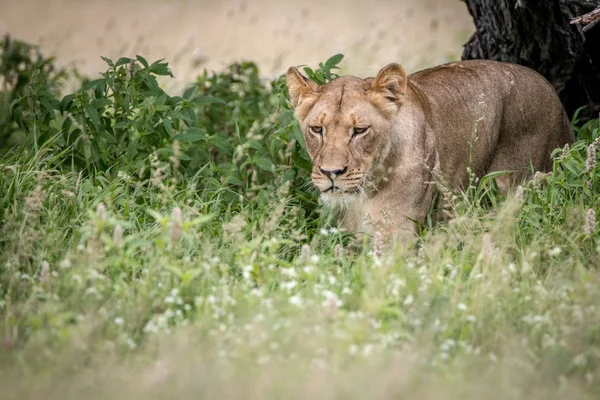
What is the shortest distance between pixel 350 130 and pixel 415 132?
0.42m

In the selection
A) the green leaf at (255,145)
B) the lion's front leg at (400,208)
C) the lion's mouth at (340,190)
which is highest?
the green leaf at (255,145)

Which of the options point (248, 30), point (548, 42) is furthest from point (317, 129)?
point (248, 30)

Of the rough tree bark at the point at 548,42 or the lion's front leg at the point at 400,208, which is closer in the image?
the lion's front leg at the point at 400,208

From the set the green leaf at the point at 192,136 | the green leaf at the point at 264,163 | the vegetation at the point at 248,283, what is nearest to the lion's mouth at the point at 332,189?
the vegetation at the point at 248,283

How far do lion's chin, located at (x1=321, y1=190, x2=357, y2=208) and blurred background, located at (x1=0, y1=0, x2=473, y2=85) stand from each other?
4048mm

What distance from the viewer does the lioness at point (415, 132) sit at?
15.3ft

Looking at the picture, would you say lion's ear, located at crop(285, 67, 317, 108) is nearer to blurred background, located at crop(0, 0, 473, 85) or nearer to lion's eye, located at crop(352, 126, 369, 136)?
lion's eye, located at crop(352, 126, 369, 136)

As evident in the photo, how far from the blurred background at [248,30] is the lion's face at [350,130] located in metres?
3.93

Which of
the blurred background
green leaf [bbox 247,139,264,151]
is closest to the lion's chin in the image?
green leaf [bbox 247,139,264,151]

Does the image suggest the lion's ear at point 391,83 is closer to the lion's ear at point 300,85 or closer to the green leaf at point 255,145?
the lion's ear at point 300,85

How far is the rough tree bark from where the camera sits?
586 centimetres

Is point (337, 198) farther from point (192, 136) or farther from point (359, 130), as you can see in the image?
point (192, 136)

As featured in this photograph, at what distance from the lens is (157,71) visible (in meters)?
5.38

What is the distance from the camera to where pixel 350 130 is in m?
4.64
